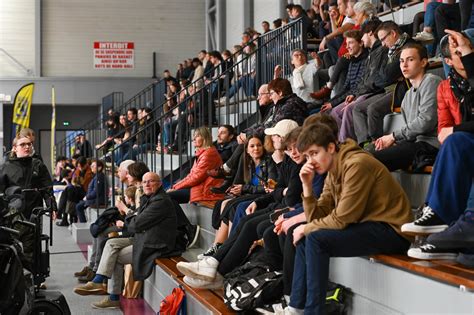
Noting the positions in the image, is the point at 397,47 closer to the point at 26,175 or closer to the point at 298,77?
the point at 298,77

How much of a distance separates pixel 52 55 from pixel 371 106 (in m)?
16.8

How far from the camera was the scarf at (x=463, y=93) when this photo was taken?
4.21 meters

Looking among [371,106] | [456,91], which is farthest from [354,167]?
[371,106]

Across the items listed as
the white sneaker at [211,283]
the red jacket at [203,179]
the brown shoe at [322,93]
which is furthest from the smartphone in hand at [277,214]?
the brown shoe at [322,93]

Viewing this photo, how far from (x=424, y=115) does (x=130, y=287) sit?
3642 mm

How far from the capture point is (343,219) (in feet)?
12.9

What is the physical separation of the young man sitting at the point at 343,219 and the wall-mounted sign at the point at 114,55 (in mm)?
17918

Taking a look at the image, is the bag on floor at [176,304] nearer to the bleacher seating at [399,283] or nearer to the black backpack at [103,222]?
the bleacher seating at [399,283]

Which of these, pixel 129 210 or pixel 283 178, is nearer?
pixel 283 178

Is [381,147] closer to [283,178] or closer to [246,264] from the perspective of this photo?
[283,178]

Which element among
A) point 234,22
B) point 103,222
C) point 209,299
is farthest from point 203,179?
point 234,22

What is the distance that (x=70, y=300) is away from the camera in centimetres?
724

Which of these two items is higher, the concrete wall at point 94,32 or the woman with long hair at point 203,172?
the concrete wall at point 94,32

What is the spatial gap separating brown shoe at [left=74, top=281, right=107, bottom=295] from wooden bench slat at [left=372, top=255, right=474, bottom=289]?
420cm
